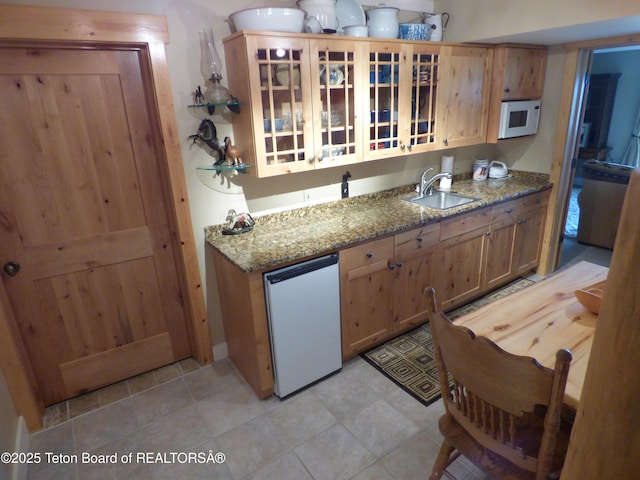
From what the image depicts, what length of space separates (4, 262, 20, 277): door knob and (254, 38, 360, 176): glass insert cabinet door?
1381 mm

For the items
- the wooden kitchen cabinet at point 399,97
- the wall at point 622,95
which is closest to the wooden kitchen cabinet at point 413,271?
the wooden kitchen cabinet at point 399,97

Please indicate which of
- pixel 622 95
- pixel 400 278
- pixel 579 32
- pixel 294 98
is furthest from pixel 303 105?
pixel 622 95

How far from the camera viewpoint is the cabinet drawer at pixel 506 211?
10.0ft

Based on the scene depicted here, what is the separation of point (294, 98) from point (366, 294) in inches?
49.0

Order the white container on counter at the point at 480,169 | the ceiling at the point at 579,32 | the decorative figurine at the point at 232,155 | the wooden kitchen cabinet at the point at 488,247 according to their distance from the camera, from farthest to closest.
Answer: the white container on counter at the point at 480,169 → the wooden kitchen cabinet at the point at 488,247 → the ceiling at the point at 579,32 → the decorative figurine at the point at 232,155

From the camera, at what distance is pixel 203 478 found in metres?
1.83

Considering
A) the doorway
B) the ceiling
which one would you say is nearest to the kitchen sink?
the doorway

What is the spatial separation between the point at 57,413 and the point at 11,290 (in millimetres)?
774

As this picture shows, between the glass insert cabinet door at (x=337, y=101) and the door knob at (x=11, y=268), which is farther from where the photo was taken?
the glass insert cabinet door at (x=337, y=101)

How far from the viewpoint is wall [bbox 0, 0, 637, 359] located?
6.78 feet

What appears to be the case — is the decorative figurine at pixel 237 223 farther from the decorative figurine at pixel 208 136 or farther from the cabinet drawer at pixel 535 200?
the cabinet drawer at pixel 535 200

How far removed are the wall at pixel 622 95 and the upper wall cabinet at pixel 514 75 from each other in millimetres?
4485

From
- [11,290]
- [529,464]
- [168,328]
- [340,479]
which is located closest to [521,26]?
[529,464]

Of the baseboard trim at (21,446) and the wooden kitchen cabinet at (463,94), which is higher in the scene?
the wooden kitchen cabinet at (463,94)
